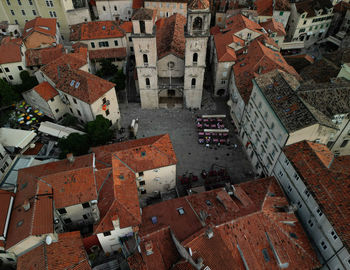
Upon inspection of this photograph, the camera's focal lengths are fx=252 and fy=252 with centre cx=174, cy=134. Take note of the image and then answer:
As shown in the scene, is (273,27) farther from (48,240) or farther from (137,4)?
(48,240)

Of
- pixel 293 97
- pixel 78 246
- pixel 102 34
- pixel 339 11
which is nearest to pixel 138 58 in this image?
pixel 102 34

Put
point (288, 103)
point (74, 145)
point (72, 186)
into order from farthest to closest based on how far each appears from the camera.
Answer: point (74, 145) → point (288, 103) → point (72, 186)

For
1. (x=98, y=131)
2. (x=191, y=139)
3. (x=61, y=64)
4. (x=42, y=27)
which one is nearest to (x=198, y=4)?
(x=191, y=139)

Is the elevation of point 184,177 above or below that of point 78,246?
below

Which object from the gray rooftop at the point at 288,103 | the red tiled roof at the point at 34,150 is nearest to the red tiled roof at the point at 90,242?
the red tiled roof at the point at 34,150

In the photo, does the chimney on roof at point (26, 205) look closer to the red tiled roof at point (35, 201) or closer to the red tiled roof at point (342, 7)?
the red tiled roof at point (35, 201)

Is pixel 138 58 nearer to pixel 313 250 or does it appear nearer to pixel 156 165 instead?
pixel 156 165
